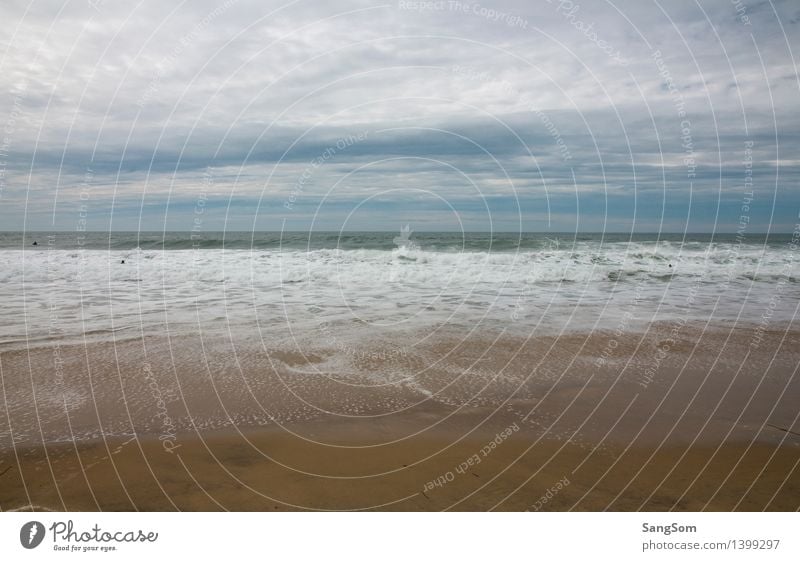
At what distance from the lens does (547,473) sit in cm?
529

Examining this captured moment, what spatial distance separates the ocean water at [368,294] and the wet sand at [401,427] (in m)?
2.06

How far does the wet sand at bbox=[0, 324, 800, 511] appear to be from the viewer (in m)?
4.89

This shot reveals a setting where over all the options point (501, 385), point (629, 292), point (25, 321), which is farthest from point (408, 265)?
point (501, 385)

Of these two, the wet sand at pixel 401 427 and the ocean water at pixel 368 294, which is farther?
the ocean water at pixel 368 294

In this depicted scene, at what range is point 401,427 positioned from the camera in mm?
6488

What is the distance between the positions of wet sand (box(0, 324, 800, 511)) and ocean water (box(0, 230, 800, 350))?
2.06 m

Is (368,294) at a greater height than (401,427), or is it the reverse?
(368,294)

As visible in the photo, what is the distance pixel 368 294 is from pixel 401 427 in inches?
461

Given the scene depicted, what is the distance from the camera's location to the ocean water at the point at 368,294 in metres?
12.4

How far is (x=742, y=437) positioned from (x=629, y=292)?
47.2ft

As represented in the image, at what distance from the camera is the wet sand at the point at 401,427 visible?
4887 millimetres

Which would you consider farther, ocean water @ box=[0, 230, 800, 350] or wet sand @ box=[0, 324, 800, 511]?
ocean water @ box=[0, 230, 800, 350]

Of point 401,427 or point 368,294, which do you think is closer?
point 401,427

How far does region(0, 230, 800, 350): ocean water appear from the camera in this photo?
1237 centimetres
